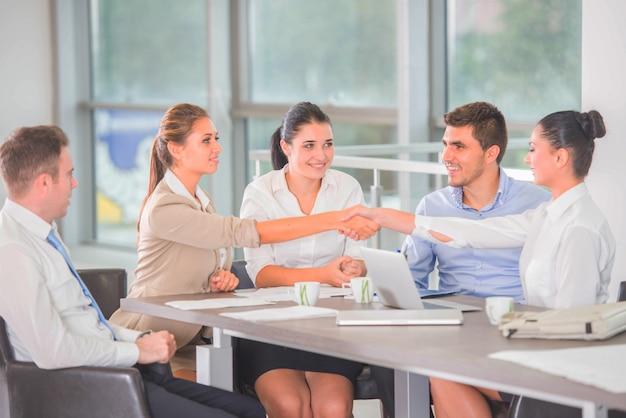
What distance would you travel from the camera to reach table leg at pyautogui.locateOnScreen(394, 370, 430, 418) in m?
2.70

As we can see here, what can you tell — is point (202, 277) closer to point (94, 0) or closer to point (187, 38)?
point (187, 38)

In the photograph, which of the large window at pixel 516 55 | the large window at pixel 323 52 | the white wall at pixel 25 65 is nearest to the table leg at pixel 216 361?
the large window at pixel 516 55

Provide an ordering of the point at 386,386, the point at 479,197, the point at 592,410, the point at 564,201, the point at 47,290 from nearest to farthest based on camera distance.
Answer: the point at 592,410 < the point at 47,290 < the point at 564,201 < the point at 386,386 < the point at 479,197

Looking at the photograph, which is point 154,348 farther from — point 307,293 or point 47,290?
point 307,293

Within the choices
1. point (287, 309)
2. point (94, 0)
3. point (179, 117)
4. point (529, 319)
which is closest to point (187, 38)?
point (94, 0)

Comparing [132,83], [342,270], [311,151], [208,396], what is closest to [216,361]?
[208,396]

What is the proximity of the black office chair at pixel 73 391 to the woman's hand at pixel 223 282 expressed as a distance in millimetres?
837

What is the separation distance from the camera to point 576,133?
2.92 meters

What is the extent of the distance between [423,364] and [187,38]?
6.28m

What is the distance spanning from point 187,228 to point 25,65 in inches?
233

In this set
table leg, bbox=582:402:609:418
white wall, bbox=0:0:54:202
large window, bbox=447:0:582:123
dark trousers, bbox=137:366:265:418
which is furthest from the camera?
white wall, bbox=0:0:54:202

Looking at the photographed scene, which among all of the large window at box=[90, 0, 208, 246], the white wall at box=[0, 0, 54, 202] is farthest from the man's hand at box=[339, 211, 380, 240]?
the white wall at box=[0, 0, 54, 202]

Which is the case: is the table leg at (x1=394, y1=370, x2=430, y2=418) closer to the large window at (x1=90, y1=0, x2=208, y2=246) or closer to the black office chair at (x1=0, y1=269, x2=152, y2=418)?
the black office chair at (x1=0, y1=269, x2=152, y2=418)

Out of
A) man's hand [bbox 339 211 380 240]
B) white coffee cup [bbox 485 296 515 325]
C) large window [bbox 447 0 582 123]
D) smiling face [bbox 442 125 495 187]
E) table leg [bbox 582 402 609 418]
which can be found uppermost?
large window [bbox 447 0 582 123]
